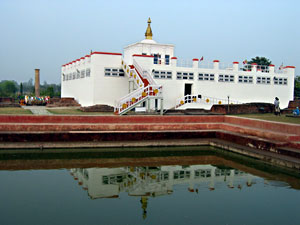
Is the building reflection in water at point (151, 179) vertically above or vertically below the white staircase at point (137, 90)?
below

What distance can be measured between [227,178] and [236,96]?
17.8 m

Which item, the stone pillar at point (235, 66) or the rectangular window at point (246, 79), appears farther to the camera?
the rectangular window at point (246, 79)

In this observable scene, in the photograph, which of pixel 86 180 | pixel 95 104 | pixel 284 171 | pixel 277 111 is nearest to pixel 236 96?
pixel 277 111

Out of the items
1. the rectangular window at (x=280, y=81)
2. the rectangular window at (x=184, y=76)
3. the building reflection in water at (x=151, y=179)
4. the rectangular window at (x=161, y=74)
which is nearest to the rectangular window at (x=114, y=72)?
the rectangular window at (x=161, y=74)

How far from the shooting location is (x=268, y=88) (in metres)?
31.2

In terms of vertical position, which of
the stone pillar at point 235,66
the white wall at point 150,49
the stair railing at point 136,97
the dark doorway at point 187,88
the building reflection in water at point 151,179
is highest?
the white wall at point 150,49

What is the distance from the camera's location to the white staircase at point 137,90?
821 inches

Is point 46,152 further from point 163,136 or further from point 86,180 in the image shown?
point 163,136

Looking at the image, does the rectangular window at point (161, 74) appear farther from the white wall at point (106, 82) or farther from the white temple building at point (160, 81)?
the white wall at point (106, 82)

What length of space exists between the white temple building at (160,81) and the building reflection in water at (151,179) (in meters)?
7.47

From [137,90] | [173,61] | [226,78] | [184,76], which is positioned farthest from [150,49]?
[137,90]

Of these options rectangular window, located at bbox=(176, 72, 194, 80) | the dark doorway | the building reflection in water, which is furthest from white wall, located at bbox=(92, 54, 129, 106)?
the building reflection in water

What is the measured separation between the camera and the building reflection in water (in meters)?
11.5

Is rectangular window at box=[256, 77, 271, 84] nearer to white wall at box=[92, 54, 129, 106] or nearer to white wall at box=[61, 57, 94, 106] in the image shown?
white wall at box=[92, 54, 129, 106]
